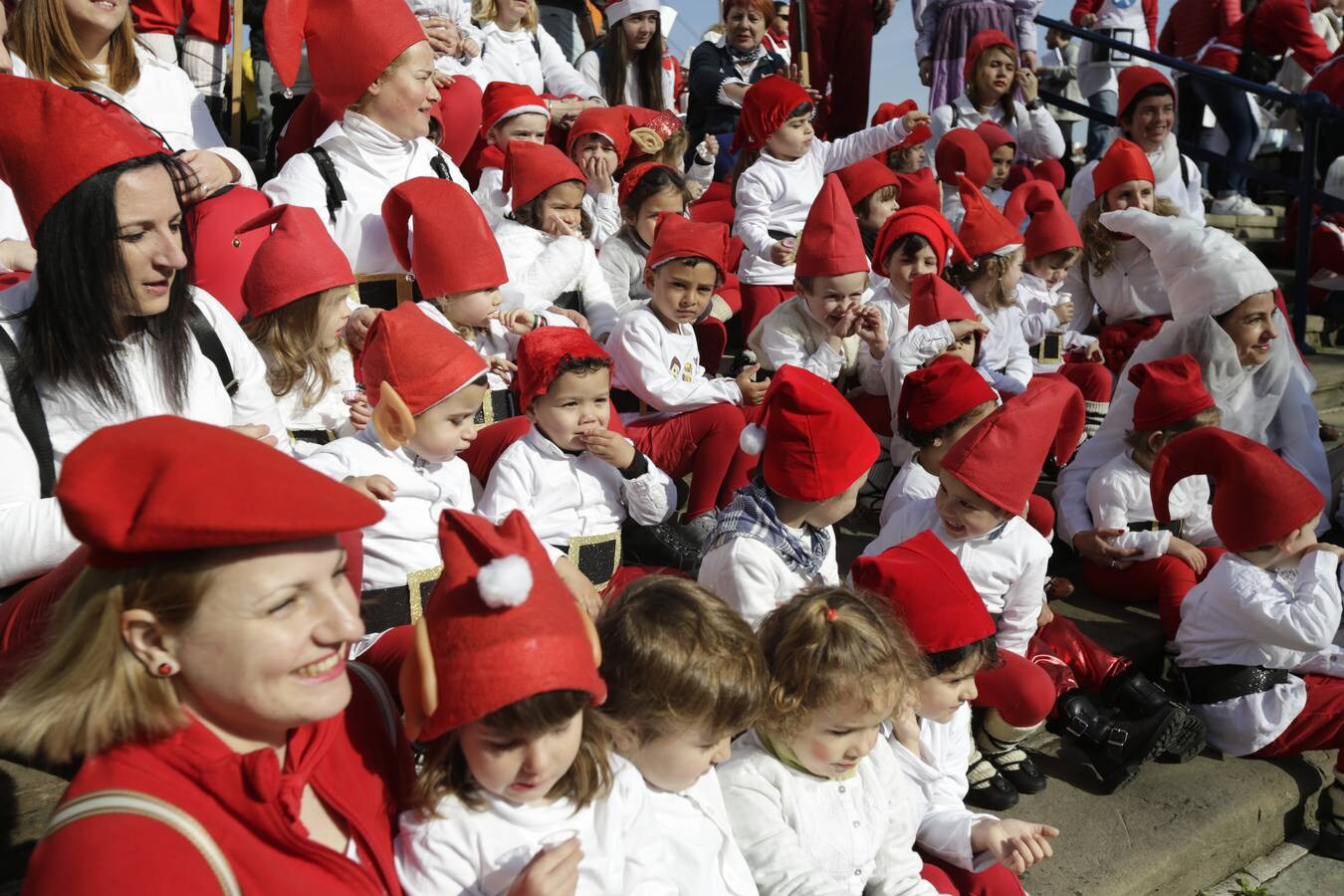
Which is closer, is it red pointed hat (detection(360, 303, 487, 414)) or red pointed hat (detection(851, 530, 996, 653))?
red pointed hat (detection(851, 530, 996, 653))

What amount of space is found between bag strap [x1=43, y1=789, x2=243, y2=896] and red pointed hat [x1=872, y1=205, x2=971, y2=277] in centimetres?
448

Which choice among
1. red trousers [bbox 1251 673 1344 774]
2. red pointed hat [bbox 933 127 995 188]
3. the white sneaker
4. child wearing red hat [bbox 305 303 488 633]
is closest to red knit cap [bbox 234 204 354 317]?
child wearing red hat [bbox 305 303 488 633]

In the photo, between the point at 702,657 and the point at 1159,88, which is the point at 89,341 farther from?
the point at 1159,88

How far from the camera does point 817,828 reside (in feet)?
8.13

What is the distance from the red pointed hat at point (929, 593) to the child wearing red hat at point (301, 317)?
4.66ft

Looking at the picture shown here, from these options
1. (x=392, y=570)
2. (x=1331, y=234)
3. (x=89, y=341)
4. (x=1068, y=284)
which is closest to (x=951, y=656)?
(x=392, y=570)

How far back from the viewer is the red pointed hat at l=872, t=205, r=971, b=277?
5418mm

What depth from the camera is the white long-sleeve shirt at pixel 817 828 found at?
241 centimetres

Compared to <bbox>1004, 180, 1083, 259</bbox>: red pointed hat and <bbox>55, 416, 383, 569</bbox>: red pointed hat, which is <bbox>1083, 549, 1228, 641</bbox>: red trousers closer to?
<bbox>1004, 180, 1083, 259</bbox>: red pointed hat

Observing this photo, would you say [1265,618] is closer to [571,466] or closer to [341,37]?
[571,466]

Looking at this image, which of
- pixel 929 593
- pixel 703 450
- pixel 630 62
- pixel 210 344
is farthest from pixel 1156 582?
pixel 630 62

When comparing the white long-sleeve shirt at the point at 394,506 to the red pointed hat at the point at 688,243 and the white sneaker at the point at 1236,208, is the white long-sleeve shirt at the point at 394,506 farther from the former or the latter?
the white sneaker at the point at 1236,208

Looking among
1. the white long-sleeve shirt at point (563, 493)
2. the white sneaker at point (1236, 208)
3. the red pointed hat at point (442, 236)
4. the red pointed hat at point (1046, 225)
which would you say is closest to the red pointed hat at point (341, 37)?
the red pointed hat at point (442, 236)

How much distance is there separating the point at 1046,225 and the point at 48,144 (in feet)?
16.5
